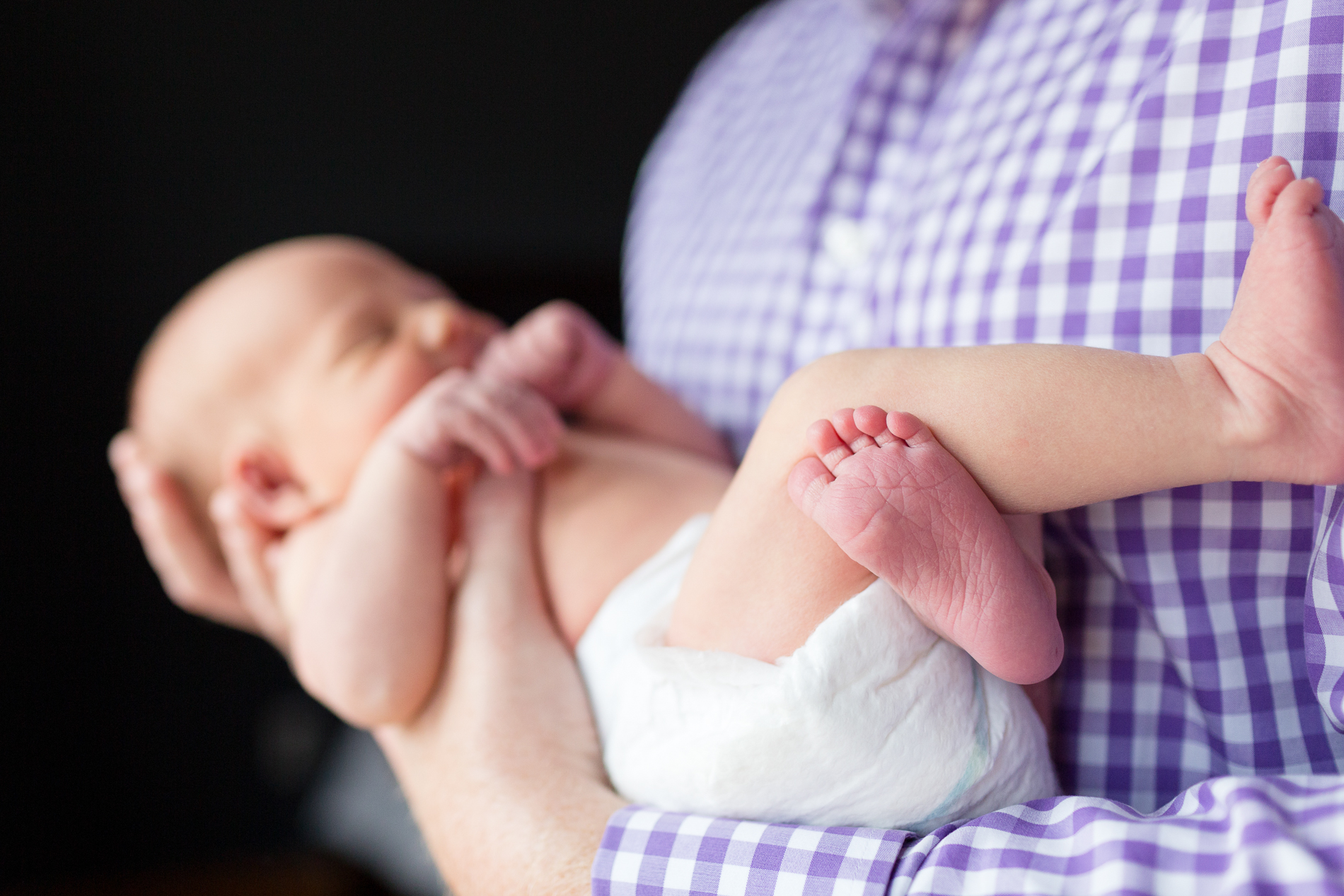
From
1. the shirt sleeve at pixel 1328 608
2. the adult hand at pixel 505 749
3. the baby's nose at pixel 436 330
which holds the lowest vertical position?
the adult hand at pixel 505 749

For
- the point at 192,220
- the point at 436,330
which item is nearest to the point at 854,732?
the point at 436,330

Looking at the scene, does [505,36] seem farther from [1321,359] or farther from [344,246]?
[1321,359]

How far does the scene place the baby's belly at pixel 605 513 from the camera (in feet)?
3.01

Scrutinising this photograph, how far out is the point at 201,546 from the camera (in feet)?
4.11

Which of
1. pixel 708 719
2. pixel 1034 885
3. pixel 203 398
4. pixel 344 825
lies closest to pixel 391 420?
pixel 203 398

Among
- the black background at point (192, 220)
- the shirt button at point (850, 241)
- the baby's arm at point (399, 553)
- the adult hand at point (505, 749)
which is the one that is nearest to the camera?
the adult hand at point (505, 749)

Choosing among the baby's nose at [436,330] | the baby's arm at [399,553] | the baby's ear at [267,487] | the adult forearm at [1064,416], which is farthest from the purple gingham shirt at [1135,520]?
the baby's ear at [267,487]

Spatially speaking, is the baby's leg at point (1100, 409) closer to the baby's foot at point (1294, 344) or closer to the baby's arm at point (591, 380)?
the baby's foot at point (1294, 344)

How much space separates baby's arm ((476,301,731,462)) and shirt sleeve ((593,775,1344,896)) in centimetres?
60

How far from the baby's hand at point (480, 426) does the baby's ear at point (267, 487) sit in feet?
0.68

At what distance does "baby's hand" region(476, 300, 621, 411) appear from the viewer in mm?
1094

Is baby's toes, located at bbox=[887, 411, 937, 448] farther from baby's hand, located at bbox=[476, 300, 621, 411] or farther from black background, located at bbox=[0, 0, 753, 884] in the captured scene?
black background, located at bbox=[0, 0, 753, 884]

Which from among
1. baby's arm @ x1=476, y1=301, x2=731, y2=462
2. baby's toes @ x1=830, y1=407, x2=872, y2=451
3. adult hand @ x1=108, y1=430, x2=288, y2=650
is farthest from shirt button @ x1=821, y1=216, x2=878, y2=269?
adult hand @ x1=108, y1=430, x2=288, y2=650

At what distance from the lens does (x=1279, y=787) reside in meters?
0.52
